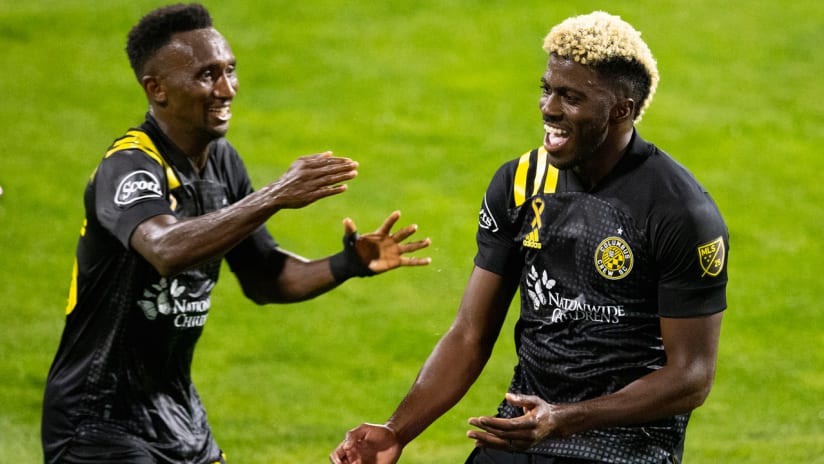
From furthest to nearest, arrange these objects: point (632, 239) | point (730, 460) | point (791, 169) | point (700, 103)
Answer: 1. point (700, 103)
2. point (791, 169)
3. point (730, 460)
4. point (632, 239)

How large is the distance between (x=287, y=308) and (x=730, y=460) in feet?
13.0

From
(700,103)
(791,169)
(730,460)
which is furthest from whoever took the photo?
(700,103)

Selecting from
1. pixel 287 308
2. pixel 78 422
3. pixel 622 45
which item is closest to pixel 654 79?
pixel 622 45

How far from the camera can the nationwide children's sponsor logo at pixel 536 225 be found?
4.78 meters

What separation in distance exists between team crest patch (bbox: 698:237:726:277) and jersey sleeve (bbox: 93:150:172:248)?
6.94 ft

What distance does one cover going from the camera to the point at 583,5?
629 inches

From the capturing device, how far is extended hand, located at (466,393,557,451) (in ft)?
13.7

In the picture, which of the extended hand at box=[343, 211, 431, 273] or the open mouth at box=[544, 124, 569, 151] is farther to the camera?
the extended hand at box=[343, 211, 431, 273]

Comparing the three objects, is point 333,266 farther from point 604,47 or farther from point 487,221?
point 604,47

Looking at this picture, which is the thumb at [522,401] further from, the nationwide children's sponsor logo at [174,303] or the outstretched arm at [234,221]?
the nationwide children's sponsor logo at [174,303]

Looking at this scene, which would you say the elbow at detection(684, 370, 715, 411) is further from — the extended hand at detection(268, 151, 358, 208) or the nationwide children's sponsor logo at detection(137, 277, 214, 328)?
the nationwide children's sponsor logo at detection(137, 277, 214, 328)

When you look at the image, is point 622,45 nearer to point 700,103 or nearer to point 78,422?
point 78,422

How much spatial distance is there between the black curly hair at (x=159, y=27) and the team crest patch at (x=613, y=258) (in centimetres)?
227

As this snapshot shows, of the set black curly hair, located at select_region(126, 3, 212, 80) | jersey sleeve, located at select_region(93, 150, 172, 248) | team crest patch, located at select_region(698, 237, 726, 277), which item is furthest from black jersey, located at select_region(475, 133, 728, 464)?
black curly hair, located at select_region(126, 3, 212, 80)
